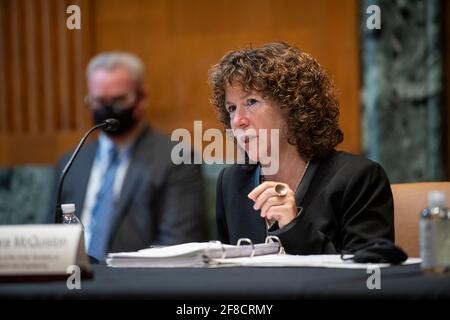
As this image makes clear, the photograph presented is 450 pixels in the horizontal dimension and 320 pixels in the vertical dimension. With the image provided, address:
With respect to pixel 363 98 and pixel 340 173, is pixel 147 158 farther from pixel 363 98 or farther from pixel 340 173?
pixel 340 173

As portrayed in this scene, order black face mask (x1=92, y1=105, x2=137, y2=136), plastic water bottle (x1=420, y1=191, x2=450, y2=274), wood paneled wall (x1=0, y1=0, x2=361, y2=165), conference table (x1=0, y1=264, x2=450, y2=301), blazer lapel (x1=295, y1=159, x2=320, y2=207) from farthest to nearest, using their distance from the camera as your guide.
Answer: wood paneled wall (x1=0, y1=0, x2=361, y2=165) → black face mask (x1=92, y1=105, x2=137, y2=136) → blazer lapel (x1=295, y1=159, x2=320, y2=207) → plastic water bottle (x1=420, y1=191, x2=450, y2=274) → conference table (x1=0, y1=264, x2=450, y2=301)

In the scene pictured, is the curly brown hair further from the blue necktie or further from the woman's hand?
the blue necktie

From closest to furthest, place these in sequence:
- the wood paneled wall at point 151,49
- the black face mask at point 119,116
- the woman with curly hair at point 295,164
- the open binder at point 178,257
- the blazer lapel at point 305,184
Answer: the open binder at point 178,257 < the woman with curly hair at point 295,164 < the blazer lapel at point 305,184 < the black face mask at point 119,116 < the wood paneled wall at point 151,49

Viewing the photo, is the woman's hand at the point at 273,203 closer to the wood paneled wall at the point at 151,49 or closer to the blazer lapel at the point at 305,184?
the blazer lapel at the point at 305,184

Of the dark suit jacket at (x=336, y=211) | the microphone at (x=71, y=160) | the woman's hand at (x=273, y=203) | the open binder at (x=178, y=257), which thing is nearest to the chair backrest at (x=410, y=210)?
the dark suit jacket at (x=336, y=211)

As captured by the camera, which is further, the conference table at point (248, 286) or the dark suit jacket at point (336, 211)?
the dark suit jacket at point (336, 211)

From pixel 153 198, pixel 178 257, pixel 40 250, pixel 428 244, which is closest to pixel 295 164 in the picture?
pixel 178 257

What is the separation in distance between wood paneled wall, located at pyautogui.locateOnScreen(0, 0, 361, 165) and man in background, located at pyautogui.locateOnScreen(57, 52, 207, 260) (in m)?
0.32

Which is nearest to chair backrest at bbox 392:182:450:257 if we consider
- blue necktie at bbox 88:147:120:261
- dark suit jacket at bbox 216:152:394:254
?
dark suit jacket at bbox 216:152:394:254

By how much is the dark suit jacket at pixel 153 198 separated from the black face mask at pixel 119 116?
0.37 feet

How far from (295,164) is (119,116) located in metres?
1.73

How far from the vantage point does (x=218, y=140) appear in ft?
14.2

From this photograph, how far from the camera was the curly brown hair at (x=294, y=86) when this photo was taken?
262cm

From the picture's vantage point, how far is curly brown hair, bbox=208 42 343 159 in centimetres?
262
